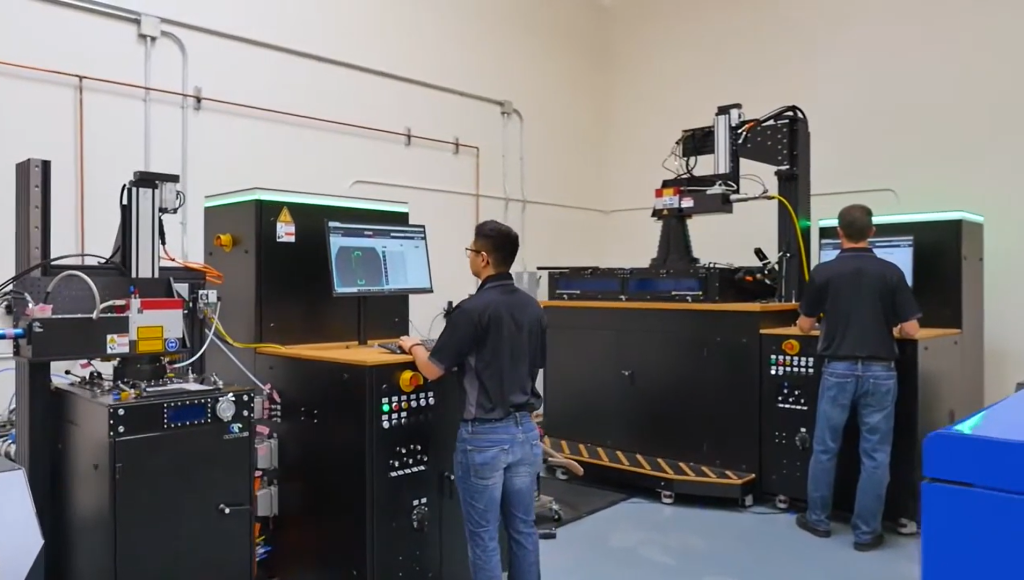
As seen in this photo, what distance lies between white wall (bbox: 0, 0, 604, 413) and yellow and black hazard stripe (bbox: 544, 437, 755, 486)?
1670mm

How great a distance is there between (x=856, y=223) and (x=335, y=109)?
3302mm

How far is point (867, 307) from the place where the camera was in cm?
334

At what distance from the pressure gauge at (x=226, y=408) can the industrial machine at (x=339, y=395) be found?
398 mm

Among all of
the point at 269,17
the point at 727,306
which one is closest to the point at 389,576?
the point at 727,306

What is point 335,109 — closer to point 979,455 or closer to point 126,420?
point 126,420

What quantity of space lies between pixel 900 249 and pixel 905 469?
1.20 meters

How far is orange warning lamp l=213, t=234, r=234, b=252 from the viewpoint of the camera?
9.75 feet

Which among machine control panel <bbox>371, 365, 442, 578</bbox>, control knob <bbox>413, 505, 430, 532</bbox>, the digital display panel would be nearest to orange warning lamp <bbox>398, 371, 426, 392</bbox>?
machine control panel <bbox>371, 365, 442, 578</bbox>

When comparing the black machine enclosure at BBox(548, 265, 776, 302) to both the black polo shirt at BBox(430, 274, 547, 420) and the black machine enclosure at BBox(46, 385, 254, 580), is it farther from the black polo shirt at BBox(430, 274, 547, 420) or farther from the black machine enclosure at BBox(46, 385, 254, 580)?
the black machine enclosure at BBox(46, 385, 254, 580)

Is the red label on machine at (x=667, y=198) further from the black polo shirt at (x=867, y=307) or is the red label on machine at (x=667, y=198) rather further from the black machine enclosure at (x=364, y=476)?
the black machine enclosure at (x=364, y=476)

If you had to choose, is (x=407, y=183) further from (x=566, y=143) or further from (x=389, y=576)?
(x=389, y=576)

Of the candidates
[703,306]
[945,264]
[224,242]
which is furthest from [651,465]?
[224,242]

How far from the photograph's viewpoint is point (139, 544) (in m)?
2.15

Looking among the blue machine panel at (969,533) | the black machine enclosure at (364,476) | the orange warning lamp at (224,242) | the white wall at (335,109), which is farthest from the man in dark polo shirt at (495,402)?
the white wall at (335,109)
